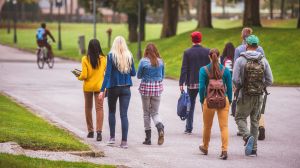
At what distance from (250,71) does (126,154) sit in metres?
2.21

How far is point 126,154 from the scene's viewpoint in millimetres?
13711

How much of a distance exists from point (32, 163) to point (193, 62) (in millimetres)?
5944

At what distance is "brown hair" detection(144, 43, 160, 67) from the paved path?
1.35 meters

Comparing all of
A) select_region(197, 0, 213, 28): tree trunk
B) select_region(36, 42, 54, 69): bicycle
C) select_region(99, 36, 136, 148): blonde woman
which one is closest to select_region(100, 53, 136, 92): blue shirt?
select_region(99, 36, 136, 148): blonde woman

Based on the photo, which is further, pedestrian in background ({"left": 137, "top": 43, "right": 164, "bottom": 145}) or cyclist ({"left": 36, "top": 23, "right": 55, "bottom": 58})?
cyclist ({"left": 36, "top": 23, "right": 55, "bottom": 58})

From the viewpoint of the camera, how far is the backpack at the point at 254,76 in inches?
535

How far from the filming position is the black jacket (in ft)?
54.1

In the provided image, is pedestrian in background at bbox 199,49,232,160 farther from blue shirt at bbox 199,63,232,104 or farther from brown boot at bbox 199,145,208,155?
brown boot at bbox 199,145,208,155

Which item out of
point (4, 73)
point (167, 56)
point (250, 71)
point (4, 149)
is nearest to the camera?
point (4, 149)

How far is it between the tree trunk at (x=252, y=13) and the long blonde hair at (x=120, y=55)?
3091 centimetres

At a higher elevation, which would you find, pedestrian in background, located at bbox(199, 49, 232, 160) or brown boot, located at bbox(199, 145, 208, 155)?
pedestrian in background, located at bbox(199, 49, 232, 160)

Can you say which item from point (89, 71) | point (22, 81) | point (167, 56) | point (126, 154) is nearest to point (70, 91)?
point (22, 81)

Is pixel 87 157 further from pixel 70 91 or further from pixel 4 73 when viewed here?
pixel 4 73

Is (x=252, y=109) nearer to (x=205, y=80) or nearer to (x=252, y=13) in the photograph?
(x=205, y=80)
